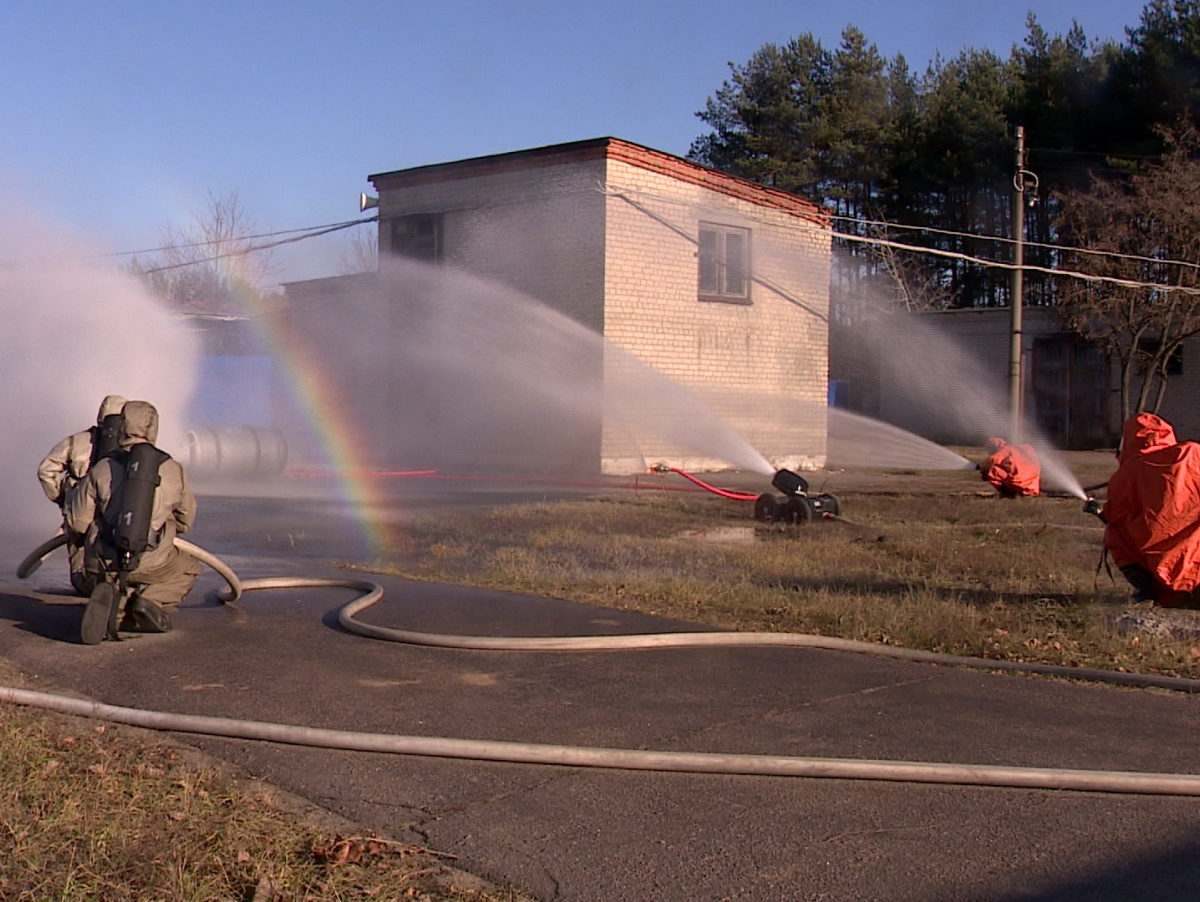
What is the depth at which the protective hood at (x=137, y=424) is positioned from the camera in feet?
22.6

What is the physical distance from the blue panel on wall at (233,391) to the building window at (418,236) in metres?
5.60

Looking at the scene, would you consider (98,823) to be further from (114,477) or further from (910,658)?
(910,658)

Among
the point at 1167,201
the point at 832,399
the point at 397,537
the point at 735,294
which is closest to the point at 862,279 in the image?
the point at 832,399

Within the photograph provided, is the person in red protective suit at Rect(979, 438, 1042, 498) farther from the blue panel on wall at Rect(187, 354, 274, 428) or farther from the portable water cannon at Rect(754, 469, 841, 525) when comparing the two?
the blue panel on wall at Rect(187, 354, 274, 428)

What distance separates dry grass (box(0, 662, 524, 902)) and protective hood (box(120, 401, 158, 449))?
2.60m

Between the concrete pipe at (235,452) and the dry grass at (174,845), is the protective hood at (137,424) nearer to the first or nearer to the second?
the dry grass at (174,845)

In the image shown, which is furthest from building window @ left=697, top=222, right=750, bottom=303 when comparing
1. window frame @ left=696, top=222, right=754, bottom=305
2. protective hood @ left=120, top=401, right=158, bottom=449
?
protective hood @ left=120, top=401, right=158, bottom=449

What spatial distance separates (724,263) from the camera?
24.8 meters

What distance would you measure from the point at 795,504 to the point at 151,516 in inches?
339

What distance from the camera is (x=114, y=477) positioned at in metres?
6.85

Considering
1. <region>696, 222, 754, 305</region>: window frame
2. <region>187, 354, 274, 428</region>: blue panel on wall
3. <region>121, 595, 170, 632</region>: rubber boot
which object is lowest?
<region>121, 595, 170, 632</region>: rubber boot

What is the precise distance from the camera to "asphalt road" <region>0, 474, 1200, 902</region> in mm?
3725

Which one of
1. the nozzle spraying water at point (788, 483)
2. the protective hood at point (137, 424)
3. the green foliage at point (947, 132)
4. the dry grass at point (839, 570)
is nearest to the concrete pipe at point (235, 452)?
the dry grass at point (839, 570)

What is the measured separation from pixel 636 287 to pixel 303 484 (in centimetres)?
720
